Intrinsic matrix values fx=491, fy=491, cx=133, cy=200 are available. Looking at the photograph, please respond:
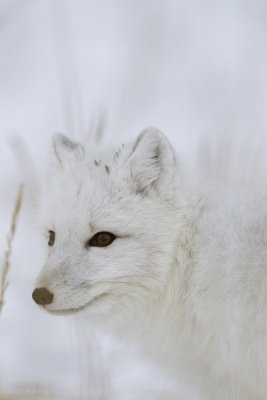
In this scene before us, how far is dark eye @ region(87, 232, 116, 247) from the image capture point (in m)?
2.37

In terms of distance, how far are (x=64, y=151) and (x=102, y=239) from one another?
736mm

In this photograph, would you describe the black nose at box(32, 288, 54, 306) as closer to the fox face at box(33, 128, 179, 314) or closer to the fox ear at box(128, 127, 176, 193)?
the fox face at box(33, 128, 179, 314)

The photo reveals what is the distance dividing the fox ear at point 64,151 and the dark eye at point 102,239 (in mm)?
599

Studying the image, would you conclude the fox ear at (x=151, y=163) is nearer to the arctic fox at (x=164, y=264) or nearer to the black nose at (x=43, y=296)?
the arctic fox at (x=164, y=264)

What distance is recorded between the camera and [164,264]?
91.8 inches

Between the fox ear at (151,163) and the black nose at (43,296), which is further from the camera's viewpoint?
the fox ear at (151,163)

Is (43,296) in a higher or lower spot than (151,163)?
lower

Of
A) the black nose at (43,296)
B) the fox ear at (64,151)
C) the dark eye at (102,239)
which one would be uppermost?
the fox ear at (64,151)

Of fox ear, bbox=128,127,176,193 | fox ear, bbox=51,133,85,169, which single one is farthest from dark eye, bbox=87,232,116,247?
fox ear, bbox=51,133,85,169

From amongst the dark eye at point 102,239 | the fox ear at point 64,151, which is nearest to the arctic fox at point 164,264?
the dark eye at point 102,239

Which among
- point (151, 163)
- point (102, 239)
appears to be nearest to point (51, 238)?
point (102, 239)

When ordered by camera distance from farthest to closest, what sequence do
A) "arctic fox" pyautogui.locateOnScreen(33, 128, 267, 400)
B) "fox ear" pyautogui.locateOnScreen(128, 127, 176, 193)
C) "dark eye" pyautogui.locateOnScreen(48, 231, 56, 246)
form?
"dark eye" pyautogui.locateOnScreen(48, 231, 56, 246)
"fox ear" pyautogui.locateOnScreen(128, 127, 176, 193)
"arctic fox" pyautogui.locateOnScreen(33, 128, 267, 400)

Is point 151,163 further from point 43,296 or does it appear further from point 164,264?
point 43,296

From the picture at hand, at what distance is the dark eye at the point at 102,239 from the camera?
237 centimetres
